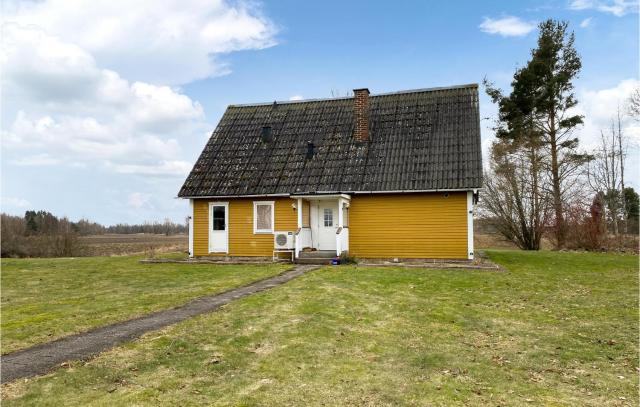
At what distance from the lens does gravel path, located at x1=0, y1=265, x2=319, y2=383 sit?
609cm

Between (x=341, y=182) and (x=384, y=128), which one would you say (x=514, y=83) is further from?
(x=341, y=182)

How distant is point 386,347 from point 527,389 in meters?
2.24

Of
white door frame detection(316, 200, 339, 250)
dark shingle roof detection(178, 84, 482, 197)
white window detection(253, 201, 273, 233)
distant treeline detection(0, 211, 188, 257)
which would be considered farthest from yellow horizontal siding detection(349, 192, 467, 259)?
distant treeline detection(0, 211, 188, 257)

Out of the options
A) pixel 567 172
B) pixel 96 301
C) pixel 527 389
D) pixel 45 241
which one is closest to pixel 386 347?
pixel 527 389

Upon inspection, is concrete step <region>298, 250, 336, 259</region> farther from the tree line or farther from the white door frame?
the tree line

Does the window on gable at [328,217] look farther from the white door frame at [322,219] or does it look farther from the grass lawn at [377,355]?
the grass lawn at [377,355]

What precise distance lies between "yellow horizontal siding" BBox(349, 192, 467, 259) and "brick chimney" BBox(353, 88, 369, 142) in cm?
346

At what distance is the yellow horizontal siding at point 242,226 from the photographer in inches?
797

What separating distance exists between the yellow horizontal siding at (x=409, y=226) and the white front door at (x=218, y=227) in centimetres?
583

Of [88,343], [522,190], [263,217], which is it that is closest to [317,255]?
[263,217]

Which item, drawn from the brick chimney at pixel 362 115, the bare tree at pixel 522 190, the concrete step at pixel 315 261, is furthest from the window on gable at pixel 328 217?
the bare tree at pixel 522 190

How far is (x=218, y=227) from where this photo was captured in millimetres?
21172

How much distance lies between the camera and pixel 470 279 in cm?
1388

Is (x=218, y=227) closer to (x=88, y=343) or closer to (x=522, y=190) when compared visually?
(x=88, y=343)
